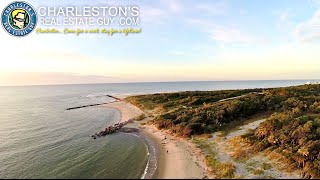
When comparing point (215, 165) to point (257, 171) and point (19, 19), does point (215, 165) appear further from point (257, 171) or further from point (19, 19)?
point (19, 19)

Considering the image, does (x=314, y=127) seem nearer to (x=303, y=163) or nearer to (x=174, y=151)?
(x=303, y=163)

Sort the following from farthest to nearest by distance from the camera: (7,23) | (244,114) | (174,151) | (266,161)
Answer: (244,114)
(7,23)
(174,151)
(266,161)

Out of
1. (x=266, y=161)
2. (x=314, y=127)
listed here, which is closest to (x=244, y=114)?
(x=314, y=127)

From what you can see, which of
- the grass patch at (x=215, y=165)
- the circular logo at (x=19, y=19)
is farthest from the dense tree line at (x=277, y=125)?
the circular logo at (x=19, y=19)

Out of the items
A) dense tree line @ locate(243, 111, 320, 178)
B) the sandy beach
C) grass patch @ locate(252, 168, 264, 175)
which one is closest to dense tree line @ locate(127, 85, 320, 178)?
dense tree line @ locate(243, 111, 320, 178)

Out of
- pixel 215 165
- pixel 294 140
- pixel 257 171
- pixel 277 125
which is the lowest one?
pixel 215 165

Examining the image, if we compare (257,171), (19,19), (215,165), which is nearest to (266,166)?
(257,171)

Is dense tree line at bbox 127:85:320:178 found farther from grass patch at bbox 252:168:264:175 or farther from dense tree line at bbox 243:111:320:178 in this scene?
grass patch at bbox 252:168:264:175

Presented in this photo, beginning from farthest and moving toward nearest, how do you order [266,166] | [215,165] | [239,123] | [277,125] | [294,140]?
[239,123] → [277,125] → [294,140] → [215,165] → [266,166]

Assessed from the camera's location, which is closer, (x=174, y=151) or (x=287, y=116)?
(x=174, y=151)
